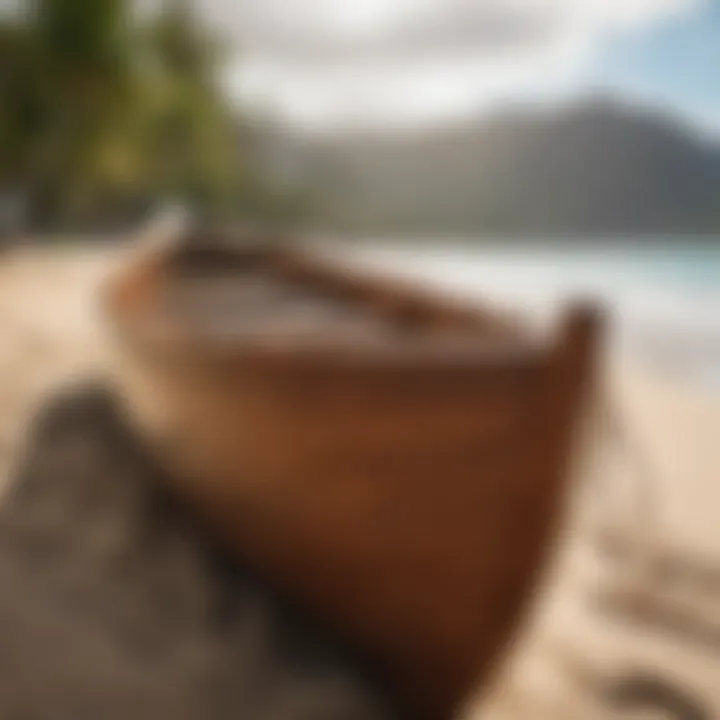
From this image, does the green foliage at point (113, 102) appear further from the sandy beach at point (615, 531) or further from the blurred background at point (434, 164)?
the sandy beach at point (615, 531)

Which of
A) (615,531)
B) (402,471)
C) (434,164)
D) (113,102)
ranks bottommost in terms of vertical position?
(402,471)

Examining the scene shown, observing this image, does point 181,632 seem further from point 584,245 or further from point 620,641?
point 584,245

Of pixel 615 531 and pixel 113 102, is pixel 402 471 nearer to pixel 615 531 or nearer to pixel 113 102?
pixel 615 531

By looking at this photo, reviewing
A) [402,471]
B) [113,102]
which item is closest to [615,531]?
[402,471]

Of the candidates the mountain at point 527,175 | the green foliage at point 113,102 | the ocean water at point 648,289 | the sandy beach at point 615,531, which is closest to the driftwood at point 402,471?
the sandy beach at point 615,531

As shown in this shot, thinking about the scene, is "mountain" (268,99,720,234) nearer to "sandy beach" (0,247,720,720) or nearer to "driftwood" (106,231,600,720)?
"sandy beach" (0,247,720,720)

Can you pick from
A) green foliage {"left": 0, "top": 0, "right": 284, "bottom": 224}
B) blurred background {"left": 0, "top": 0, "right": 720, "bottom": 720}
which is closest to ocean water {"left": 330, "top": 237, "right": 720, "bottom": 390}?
blurred background {"left": 0, "top": 0, "right": 720, "bottom": 720}

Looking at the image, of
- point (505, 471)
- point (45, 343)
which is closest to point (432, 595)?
point (505, 471)
